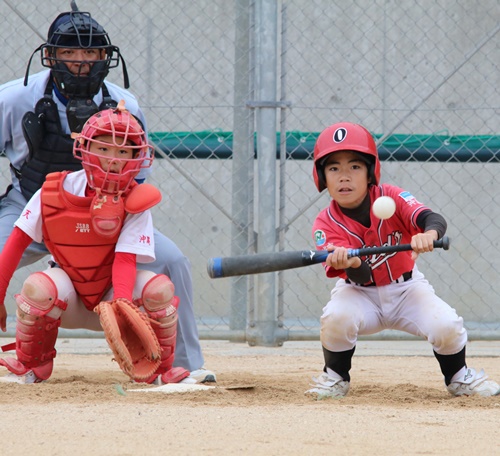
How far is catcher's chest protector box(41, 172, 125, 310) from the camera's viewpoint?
4.20m

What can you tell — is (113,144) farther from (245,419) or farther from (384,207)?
(245,419)

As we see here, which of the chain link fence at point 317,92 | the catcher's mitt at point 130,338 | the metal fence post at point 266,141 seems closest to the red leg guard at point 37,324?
the catcher's mitt at point 130,338

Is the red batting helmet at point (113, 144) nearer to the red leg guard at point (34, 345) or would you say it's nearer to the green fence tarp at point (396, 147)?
the red leg guard at point (34, 345)

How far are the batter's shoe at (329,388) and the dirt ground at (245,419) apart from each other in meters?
0.06

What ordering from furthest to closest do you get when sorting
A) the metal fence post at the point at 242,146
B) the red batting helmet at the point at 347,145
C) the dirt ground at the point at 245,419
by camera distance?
the metal fence post at the point at 242,146, the red batting helmet at the point at 347,145, the dirt ground at the point at 245,419

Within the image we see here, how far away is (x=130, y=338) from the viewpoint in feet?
13.6

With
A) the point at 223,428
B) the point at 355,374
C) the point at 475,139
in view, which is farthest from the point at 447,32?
the point at 223,428

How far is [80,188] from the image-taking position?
4.27 m

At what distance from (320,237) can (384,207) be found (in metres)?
0.36

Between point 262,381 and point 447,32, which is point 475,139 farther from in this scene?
point 262,381

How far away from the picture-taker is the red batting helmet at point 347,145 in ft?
13.2

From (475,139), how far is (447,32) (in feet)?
5.85

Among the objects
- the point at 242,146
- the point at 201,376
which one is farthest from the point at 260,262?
the point at 242,146

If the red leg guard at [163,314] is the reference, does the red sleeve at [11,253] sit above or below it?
above
